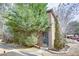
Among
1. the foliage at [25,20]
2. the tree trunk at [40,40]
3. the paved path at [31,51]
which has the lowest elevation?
the paved path at [31,51]

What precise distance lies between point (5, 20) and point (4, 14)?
6 centimetres

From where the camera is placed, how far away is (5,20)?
1.82m

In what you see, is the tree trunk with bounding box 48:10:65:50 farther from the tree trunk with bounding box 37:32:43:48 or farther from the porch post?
the tree trunk with bounding box 37:32:43:48

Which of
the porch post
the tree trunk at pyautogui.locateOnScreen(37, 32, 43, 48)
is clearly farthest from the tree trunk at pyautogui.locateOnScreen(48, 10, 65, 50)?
the tree trunk at pyautogui.locateOnScreen(37, 32, 43, 48)

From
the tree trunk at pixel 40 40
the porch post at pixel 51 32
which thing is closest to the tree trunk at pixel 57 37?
the porch post at pixel 51 32

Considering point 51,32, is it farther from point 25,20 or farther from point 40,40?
point 25,20

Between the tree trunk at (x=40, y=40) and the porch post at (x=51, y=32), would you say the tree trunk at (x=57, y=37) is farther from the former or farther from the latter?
the tree trunk at (x=40, y=40)

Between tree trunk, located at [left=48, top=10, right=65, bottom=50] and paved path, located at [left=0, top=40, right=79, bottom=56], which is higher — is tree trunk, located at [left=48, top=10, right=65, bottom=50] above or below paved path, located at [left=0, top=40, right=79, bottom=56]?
above

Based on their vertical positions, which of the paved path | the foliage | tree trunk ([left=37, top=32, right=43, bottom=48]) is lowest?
the paved path

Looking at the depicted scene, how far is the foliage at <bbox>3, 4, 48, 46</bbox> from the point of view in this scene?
182 cm

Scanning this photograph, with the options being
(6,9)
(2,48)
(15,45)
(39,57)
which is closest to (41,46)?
(39,57)

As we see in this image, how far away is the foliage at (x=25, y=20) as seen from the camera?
1.82 meters

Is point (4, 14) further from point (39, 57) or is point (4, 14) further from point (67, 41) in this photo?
point (67, 41)

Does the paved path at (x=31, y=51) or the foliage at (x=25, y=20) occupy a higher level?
the foliage at (x=25, y=20)
